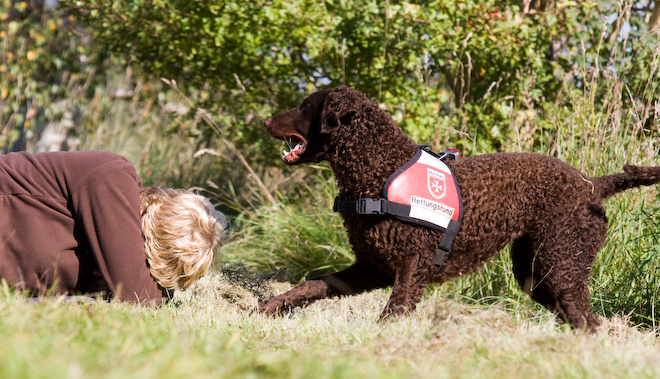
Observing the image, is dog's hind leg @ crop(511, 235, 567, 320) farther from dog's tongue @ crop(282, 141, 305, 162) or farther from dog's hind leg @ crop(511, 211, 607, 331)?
dog's tongue @ crop(282, 141, 305, 162)

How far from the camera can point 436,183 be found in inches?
109

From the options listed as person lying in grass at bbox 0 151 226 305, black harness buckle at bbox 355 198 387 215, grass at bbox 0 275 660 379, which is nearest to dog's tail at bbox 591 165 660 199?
grass at bbox 0 275 660 379

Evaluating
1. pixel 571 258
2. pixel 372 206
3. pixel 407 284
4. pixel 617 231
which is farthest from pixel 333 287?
pixel 617 231

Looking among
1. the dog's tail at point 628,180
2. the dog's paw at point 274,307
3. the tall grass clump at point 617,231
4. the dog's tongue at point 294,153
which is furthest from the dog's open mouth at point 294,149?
the dog's tail at point 628,180

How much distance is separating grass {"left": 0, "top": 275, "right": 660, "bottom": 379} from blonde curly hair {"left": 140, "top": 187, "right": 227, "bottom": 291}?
188 mm

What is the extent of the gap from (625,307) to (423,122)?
6.10 feet

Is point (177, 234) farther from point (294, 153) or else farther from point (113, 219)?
point (294, 153)

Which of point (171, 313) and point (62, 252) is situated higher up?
point (62, 252)

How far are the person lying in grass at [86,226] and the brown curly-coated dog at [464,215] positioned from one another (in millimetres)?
575

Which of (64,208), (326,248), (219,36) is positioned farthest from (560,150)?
(64,208)

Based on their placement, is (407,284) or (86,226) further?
(407,284)

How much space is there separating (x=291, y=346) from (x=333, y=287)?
0.69 m

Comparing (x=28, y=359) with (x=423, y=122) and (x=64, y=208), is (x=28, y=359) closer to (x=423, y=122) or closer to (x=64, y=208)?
(x=64, y=208)

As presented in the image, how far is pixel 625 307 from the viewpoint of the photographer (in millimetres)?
3303
